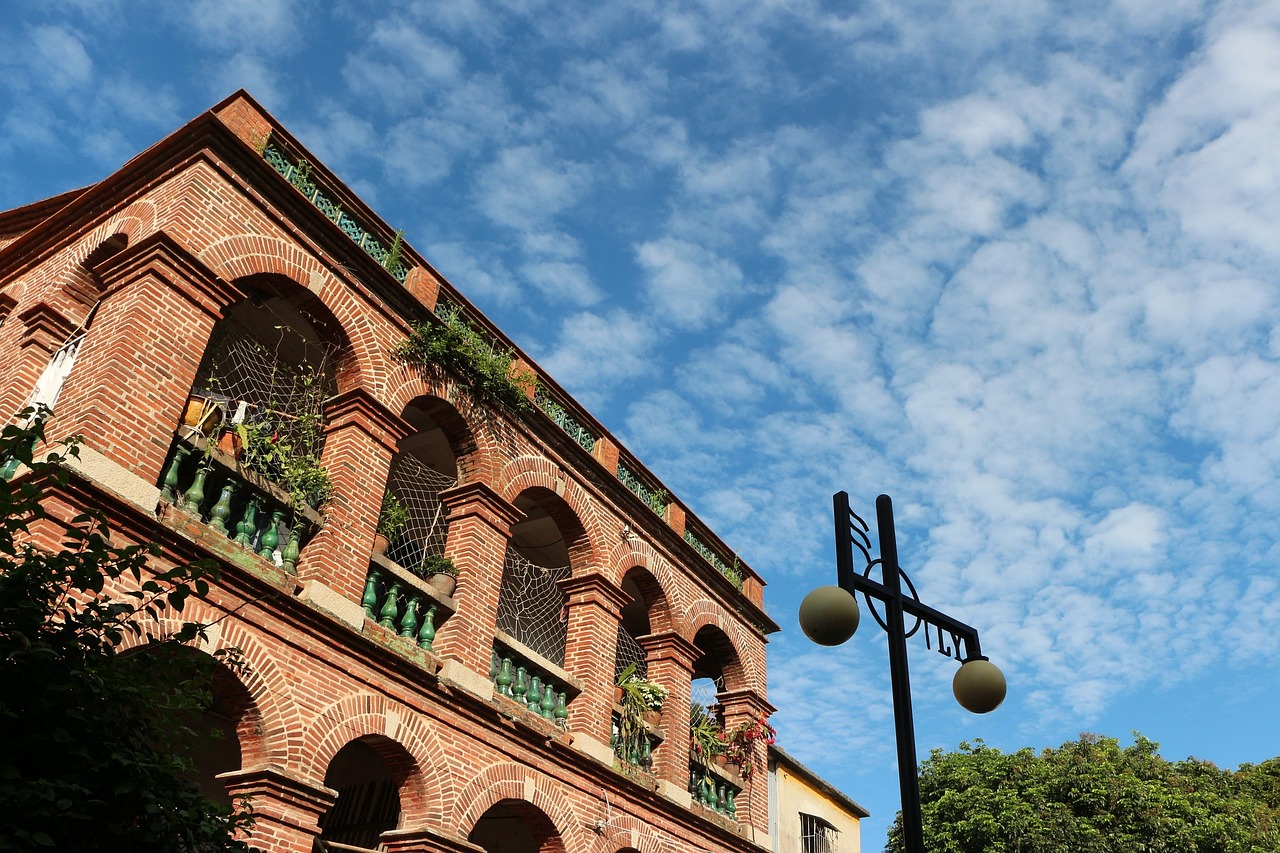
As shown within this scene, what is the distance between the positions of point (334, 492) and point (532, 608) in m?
5.55

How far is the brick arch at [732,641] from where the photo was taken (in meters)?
16.0

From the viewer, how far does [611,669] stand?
13.3 metres

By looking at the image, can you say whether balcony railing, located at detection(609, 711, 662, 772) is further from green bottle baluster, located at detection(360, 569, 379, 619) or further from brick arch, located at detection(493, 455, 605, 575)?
green bottle baluster, located at detection(360, 569, 379, 619)

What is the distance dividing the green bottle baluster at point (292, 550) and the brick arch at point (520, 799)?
2.86 m

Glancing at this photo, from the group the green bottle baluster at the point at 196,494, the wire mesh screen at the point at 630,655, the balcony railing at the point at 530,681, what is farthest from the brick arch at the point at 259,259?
the wire mesh screen at the point at 630,655

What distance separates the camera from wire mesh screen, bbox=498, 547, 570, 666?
49.1ft

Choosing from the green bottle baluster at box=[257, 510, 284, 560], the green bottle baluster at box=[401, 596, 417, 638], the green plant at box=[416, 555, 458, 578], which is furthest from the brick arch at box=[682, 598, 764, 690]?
the green bottle baluster at box=[257, 510, 284, 560]

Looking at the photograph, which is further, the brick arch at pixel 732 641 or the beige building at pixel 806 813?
the beige building at pixel 806 813

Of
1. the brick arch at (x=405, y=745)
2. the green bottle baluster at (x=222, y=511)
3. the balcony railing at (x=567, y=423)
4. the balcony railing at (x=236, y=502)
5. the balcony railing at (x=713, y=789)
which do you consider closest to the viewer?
the balcony railing at (x=236, y=502)

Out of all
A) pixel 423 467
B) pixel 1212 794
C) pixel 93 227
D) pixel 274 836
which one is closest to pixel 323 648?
pixel 274 836

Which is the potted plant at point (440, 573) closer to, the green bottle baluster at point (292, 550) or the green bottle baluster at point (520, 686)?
the green bottle baluster at point (520, 686)

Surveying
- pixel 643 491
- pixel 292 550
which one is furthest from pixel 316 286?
pixel 643 491

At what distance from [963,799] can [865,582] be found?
20.7 metres

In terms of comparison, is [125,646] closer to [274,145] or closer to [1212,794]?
[274,145]
